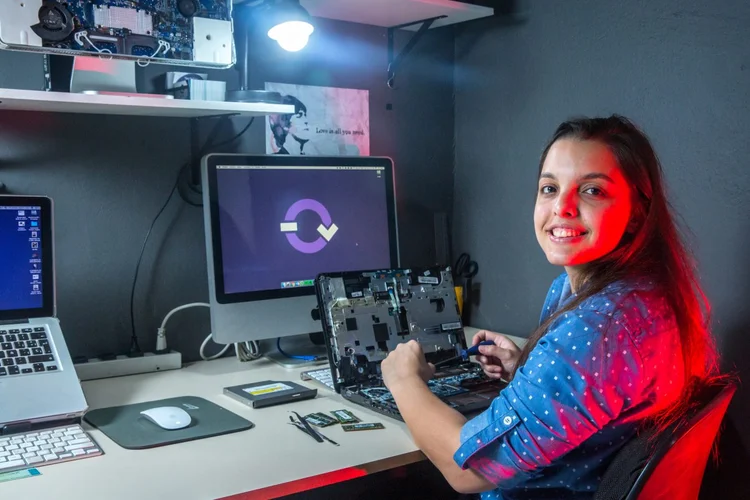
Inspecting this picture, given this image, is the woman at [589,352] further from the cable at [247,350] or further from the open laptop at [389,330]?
the cable at [247,350]

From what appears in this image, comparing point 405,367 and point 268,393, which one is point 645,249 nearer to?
point 405,367

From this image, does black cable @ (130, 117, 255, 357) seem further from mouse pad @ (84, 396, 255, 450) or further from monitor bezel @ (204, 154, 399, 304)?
mouse pad @ (84, 396, 255, 450)

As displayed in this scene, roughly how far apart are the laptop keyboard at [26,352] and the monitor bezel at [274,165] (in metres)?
0.39

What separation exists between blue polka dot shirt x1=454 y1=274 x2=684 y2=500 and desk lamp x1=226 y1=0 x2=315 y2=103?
940 mm

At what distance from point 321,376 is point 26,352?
602 millimetres

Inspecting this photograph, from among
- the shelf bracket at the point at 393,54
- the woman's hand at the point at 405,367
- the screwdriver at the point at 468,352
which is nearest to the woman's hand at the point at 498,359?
the screwdriver at the point at 468,352

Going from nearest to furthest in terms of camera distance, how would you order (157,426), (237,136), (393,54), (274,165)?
(157,426), (274,165), (237,136), (393,54)

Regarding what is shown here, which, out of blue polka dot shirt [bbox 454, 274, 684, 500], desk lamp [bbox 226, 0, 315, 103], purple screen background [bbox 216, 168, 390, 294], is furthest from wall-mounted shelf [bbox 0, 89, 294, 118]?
blue polka dot shirt [bbox 454, 274, 684, 500]

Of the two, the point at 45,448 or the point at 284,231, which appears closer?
the point at 45,448

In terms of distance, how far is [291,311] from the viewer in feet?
5.88

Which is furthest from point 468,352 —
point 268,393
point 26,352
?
point 26,352

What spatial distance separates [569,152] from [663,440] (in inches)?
19.9

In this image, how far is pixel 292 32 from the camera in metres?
1.71

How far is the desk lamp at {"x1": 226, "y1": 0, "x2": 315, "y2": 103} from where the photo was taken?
1641 millimetres
